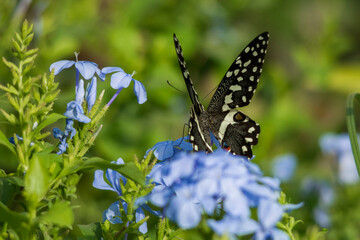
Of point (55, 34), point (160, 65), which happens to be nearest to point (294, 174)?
point (160, 65)

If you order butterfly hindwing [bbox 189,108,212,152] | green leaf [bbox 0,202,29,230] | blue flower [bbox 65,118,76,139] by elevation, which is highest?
butterfly hindwing [bbox 189,108,212,152]

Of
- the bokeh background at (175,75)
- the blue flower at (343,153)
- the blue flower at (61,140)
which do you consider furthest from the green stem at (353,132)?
the blue flower at (343,153)

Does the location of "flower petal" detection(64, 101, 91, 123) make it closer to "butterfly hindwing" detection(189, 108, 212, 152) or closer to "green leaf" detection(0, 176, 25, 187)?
"green leaf" detection(0, 176, 25, 187)

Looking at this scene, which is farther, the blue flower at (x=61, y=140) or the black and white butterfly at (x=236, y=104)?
the black and white butterfly at (x=236, y=104)

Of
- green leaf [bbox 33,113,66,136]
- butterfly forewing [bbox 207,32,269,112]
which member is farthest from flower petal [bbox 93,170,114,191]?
butterfly forewing [bbox 207,32,269,112]

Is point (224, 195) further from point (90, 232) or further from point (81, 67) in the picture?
point (81, 67)

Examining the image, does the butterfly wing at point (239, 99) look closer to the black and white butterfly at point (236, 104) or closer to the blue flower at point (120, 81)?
the black and white butterfly at point (236, 104)
